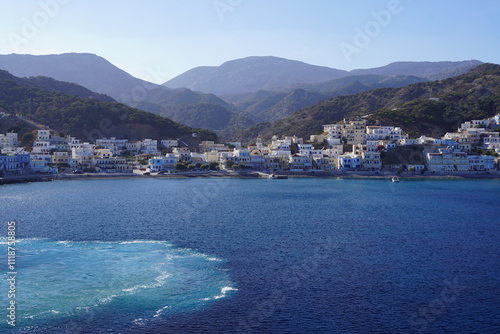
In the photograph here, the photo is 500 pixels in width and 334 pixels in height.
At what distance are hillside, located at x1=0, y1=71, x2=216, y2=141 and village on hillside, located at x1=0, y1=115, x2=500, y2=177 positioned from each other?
8.93m

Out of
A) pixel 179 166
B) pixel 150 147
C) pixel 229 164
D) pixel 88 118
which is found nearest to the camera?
pixel 179 166

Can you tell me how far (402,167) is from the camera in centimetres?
6944

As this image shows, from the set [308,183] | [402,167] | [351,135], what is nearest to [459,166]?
[402,167]

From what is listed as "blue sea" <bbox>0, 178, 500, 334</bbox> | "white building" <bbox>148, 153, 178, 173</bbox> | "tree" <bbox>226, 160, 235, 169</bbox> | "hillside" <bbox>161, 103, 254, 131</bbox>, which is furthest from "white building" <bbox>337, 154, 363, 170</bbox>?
"hillside" <bbox>161, 103, 254, 131</bbox>

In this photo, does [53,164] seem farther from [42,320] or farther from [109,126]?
[42,320]

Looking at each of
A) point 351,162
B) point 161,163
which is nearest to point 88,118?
point 161,163

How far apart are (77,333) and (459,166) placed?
6594 centimetres

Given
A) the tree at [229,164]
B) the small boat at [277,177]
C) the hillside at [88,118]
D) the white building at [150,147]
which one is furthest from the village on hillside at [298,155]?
the hillside at [88,118]

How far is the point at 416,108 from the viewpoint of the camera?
311 feet

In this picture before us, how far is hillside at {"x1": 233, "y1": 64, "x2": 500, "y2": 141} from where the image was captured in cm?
9077

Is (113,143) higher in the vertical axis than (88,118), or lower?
lower

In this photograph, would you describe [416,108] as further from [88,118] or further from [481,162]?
[88,118]

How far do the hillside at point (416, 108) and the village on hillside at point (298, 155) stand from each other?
338 inches

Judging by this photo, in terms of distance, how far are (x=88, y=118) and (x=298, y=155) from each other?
45.2 meters
